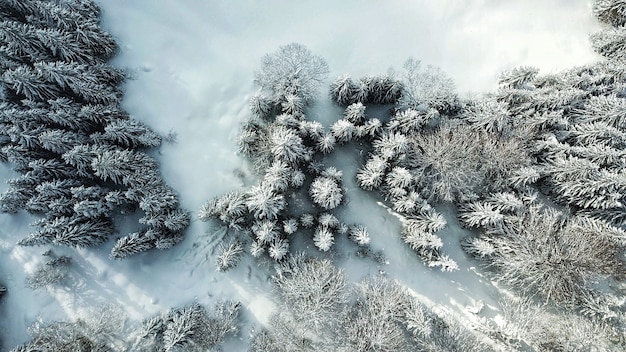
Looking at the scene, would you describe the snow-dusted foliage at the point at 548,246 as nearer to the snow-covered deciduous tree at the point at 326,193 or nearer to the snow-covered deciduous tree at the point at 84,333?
the snow-covered deciduous tree at the point at 326,193

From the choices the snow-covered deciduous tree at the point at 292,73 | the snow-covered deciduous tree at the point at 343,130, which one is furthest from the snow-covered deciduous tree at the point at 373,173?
the snow-covered deciduous tree at the point at 292,73

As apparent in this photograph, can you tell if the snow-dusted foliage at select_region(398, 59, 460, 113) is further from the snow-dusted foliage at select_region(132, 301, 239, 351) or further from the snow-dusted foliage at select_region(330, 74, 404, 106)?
the snow-dusted foliage at select_region(132, 301, 239, 351)

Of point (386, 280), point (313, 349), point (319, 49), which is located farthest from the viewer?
point (319, 49)

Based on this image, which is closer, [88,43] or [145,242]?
[145,242]

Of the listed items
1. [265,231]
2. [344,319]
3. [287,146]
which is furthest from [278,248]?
[287,146]

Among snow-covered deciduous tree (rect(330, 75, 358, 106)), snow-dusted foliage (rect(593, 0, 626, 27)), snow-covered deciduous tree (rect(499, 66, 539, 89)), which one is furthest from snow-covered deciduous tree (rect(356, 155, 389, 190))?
snow-dusted foliage (rect(593, 0, 626, 27))

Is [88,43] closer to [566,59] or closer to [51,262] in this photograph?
[51,262]

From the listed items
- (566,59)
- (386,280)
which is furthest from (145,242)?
(566,59)
